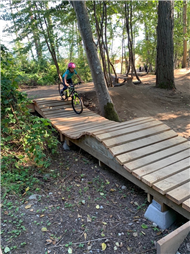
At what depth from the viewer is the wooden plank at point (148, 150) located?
3443 millimetres

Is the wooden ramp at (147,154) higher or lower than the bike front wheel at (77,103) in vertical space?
lower

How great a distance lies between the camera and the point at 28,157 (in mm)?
4441

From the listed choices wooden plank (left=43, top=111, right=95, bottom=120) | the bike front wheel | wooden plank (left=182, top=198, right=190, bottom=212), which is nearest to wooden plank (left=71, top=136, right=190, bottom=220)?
wooden plank (left=182, top=198, right=190, bottom=212)

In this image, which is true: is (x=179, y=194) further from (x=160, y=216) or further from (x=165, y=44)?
(x=165, y=44)

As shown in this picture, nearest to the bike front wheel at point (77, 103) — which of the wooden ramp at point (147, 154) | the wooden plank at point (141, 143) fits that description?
the wooden ramp at point (147, 154)

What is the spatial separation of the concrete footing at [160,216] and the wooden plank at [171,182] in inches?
13.0

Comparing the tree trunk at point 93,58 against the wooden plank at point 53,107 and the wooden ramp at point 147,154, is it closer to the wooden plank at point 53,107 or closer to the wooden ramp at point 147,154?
the wooden ramp at point 147,154

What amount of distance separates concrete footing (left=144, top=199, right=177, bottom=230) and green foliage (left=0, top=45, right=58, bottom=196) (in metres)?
2.15

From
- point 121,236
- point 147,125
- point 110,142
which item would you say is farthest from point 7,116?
point 121,236

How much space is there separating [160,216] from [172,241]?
72 centimetres

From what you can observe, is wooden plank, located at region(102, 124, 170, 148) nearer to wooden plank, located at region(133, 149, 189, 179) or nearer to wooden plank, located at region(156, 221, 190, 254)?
wooden plank, located at region(133, 149, 189, 179)

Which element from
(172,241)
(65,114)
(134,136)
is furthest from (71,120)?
(172,241)

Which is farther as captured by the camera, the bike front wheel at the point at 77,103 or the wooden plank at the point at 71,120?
the bike front wheel at the point at 77,103

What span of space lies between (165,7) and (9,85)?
310 inches
